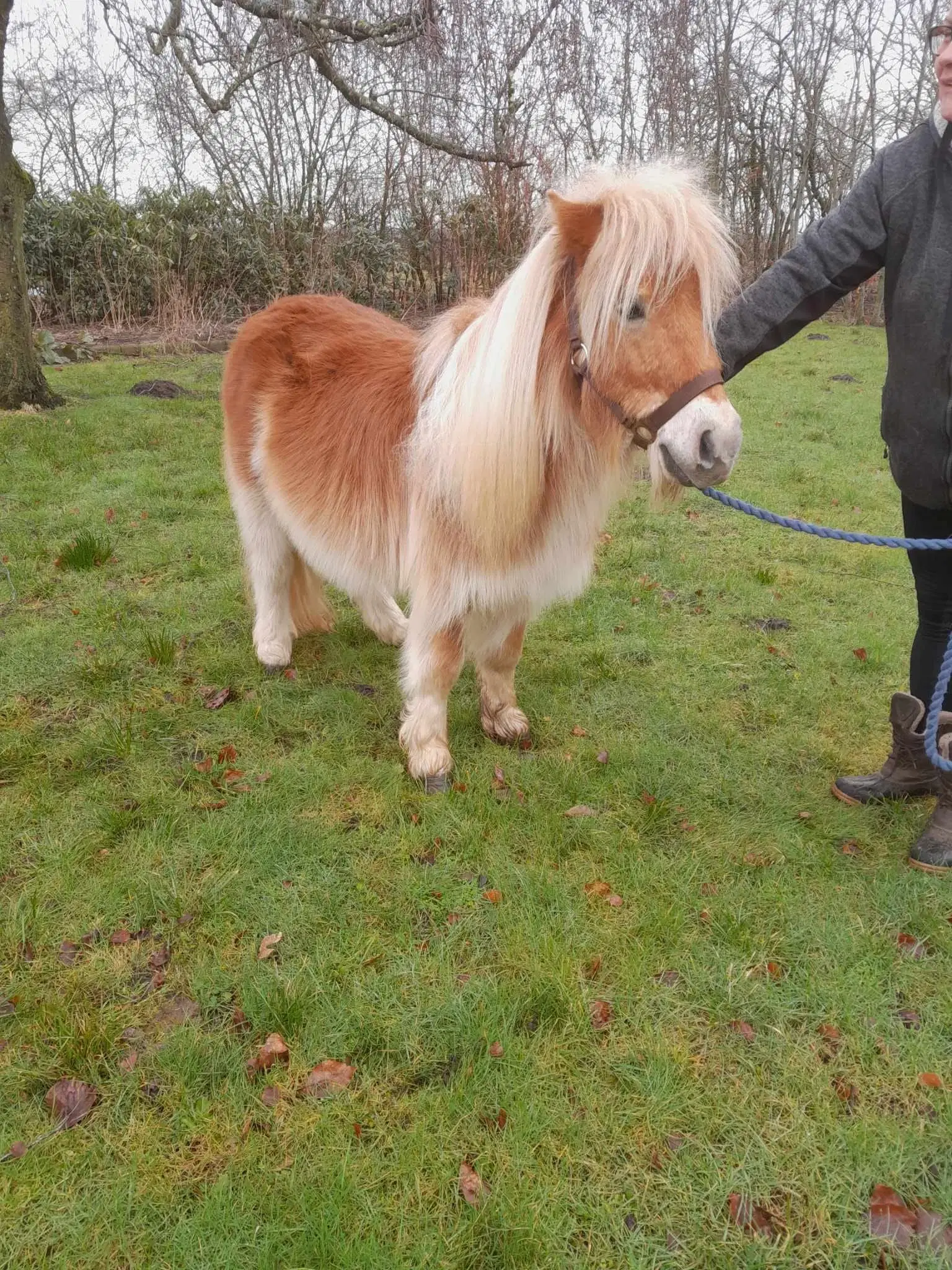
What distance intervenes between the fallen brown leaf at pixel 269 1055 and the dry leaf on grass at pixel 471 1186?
533 mm

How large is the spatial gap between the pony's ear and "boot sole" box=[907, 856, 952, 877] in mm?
2222

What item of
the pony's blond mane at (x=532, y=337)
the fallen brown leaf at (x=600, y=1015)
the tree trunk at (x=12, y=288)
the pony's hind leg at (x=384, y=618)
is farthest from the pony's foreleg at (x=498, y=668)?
the tree trunk at (x=12, y=288)

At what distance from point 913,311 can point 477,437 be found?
4.24 ft

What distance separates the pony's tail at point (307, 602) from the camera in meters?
3.99

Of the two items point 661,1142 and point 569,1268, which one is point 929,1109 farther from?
point 569,1268

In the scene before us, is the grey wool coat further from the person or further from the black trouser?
the black trouser

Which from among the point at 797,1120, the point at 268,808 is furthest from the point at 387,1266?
the point at 268,808

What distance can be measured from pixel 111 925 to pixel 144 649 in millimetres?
1853

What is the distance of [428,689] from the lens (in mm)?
3000

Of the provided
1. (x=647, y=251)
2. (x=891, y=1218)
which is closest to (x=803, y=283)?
(x=647, y=251)

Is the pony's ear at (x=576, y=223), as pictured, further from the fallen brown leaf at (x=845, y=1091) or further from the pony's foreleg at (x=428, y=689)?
the fallen brown leaf at (x=845, y=1091)

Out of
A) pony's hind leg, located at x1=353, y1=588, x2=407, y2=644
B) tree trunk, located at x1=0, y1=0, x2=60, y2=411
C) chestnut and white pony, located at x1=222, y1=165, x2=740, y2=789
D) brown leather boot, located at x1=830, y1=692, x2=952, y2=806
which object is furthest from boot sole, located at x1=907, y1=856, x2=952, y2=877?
tree trunk, located at x1=0, y1=0, x2=60, y2=411

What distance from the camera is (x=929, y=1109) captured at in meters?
1.84

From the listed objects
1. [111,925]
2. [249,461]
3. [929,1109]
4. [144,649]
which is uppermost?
[249,461]
